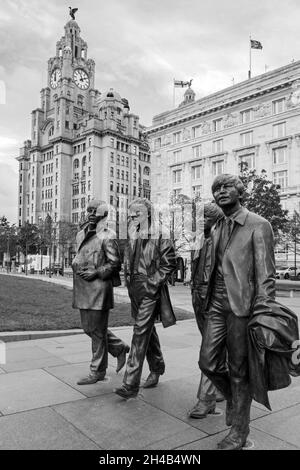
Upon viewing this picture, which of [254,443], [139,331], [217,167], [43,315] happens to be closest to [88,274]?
[139,331]

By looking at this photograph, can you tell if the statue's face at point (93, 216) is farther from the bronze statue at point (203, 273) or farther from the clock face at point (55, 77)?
the clock face at point (55, 77)

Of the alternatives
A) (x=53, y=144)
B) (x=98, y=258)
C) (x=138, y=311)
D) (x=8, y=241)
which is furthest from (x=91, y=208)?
(x=53, y=144)

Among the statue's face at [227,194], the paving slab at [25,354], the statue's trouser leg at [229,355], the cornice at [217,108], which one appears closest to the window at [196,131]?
the cornice at [217,108]

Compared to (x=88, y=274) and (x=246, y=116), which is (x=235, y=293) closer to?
(x=88, y=274)

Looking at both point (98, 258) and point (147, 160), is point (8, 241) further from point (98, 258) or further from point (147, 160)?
point (98, 258)

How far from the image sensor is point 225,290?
3.55 metres

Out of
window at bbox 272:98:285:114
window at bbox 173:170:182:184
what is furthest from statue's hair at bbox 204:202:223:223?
window at bbox 173:170:182:184

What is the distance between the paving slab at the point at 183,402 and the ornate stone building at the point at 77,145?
84263 millimetres

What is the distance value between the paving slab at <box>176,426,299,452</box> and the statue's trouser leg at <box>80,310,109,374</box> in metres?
1.98

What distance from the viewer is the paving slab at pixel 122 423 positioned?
135 inches

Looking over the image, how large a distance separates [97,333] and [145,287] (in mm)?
972

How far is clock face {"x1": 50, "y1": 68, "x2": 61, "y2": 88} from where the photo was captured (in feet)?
347

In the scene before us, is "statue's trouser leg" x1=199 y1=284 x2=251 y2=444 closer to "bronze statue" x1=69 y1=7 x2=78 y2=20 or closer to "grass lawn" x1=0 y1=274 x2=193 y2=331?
"grass lawn" x1=0 y1=274 x2=193 y2=331
